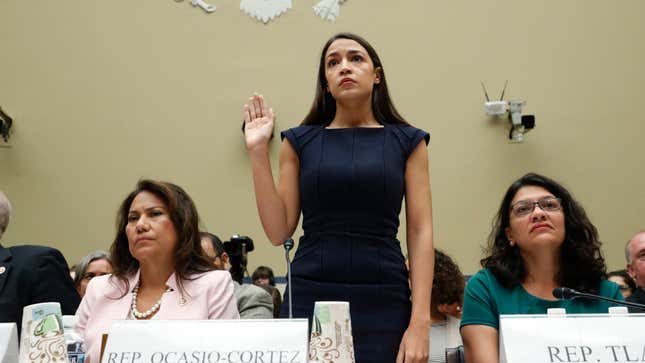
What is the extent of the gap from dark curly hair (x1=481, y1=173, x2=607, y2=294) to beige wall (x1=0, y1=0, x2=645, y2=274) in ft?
13.4

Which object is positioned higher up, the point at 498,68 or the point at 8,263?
the point at 498,68

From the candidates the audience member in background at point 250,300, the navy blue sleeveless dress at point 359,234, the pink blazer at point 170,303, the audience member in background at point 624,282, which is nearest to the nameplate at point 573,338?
the navy blue sleeveless dress at point 359,234

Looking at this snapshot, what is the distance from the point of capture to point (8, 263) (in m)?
2.93

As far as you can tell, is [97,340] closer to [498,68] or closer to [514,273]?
[514,273]

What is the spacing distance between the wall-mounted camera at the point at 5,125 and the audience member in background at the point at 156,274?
4.81 m

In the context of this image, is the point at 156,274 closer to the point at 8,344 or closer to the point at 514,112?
the point at 8,344

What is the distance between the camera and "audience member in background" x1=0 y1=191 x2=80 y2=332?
2.87 meters

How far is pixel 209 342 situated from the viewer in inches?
61.7

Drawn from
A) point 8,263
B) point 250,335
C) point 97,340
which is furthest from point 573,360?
point 8,263

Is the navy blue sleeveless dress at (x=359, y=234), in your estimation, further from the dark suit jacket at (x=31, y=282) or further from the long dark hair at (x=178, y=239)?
the dark suit jacket at (x=31, y=282)

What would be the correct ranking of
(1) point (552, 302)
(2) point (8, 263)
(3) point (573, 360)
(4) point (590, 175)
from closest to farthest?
(3) point (573, 360), (1) point (552, 302), (2) point (8, 263), (4) point (590, 175)

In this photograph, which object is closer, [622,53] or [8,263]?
[8,263]

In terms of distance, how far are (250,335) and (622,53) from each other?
5.91 meters

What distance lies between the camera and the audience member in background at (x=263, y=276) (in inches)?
232
